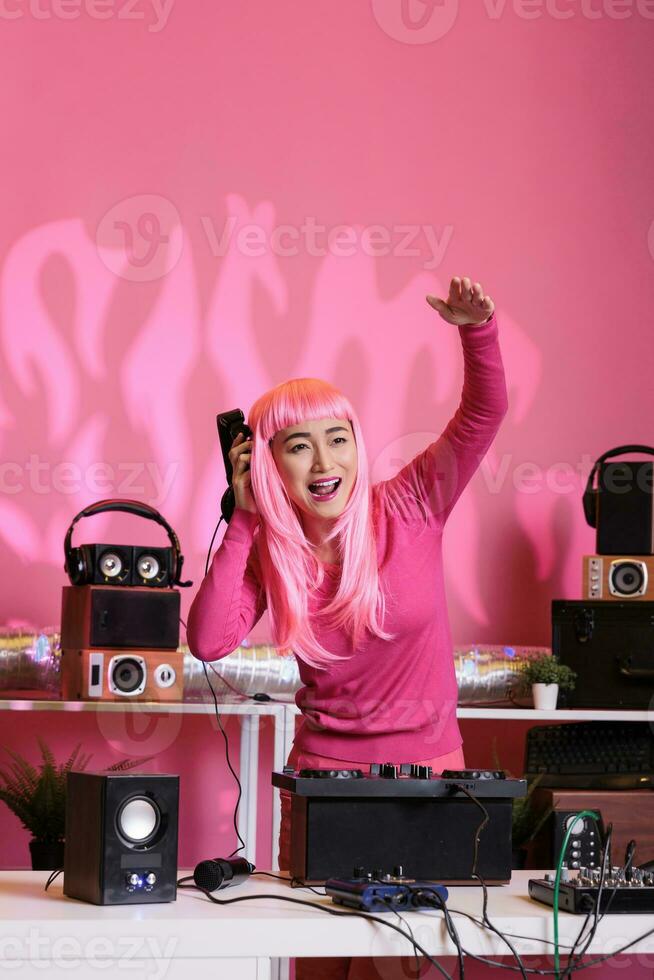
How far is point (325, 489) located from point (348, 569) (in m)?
0.16

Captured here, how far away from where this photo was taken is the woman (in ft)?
6.89

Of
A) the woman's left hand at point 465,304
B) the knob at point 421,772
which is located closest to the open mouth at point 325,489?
the woman's left hand at point 465,304

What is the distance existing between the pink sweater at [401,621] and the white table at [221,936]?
1.50 feet

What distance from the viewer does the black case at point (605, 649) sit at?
339cm

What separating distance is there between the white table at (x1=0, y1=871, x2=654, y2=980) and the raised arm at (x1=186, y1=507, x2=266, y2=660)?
581 millimetres

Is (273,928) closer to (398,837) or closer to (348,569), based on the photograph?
(398,837)

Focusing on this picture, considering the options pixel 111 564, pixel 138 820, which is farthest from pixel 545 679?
pixel 138 820

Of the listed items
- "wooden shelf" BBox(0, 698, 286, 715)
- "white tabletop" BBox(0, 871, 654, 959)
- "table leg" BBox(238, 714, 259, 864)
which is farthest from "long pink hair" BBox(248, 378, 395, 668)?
"table leg" BBox(238, 714, 259, 864)

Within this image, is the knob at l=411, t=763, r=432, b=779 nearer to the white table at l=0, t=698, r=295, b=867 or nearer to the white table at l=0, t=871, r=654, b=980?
the white table at l=0, t=871, r=654, b=980

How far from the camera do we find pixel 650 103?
13.2 feet

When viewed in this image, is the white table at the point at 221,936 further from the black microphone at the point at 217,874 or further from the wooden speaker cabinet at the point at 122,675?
the wooden speaker cabinet at the point at 122,675

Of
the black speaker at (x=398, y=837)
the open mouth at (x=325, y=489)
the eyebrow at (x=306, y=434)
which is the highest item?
the eyebrow at (x=306, y=434)

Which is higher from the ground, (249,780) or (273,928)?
(273,928)

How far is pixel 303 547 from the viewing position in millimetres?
2211
